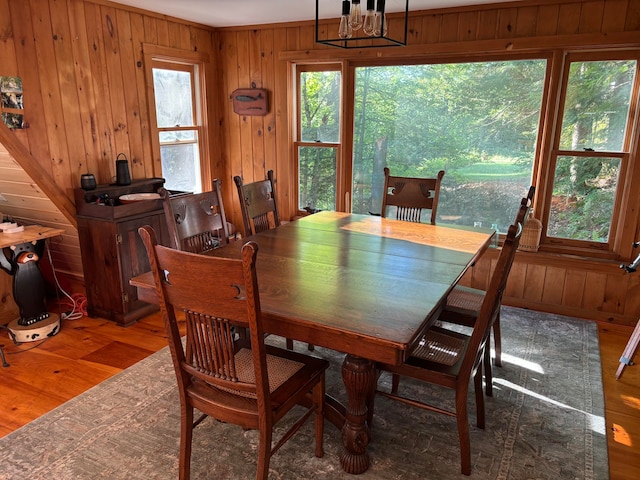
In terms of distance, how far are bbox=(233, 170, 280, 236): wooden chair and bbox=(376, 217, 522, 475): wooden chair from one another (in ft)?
4.18

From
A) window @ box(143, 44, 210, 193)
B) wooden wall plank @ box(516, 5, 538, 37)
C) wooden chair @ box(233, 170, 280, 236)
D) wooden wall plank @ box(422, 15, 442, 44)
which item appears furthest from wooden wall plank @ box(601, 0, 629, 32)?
window @ box(143, 44, 210, 193)

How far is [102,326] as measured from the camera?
326 cm

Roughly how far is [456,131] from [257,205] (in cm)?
192

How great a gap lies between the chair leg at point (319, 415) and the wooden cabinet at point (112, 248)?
1907 mm

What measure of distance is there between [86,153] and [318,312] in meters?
2.62

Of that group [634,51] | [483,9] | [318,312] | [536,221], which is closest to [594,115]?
[634,51]

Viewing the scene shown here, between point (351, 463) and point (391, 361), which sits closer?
point (391, 361)

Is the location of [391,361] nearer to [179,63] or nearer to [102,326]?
[102,326]

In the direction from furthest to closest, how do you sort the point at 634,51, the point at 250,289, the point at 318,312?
the point at 634,51, the point at 318,312, the point at 250,289

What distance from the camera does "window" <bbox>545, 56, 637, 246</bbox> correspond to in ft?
10.6

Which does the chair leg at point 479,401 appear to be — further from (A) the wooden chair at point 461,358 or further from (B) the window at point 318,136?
(B) the window at point 318,136

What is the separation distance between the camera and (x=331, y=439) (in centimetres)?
208

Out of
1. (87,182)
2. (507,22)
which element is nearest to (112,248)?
(87,182)

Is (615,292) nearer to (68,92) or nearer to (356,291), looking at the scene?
(356,291)
